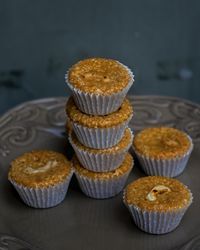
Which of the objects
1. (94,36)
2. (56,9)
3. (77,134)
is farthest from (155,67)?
(77,134)

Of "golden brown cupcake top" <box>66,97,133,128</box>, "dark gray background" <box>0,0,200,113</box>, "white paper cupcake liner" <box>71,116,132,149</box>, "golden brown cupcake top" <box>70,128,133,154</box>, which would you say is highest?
"golden brown cupcake top" <box>66,97,133,128</box>

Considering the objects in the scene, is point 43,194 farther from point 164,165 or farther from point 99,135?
point 164,165

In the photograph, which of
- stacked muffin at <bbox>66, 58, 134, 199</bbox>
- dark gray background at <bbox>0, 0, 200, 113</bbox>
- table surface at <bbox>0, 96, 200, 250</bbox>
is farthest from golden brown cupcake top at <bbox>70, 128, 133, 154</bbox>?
dark gray background at <bbox>0, 0, 200, 113</bbox>

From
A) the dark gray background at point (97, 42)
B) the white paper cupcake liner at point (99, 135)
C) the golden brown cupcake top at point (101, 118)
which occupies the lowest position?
the dark gray background at point (97, 42)

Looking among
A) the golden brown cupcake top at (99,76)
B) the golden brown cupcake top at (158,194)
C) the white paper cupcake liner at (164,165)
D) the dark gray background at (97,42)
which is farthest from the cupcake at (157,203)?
the dark gray background at (97,42)

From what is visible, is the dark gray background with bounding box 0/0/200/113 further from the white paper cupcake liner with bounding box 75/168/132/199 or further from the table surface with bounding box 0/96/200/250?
the white paper cupcake liner with bounding box 75/168/132/199

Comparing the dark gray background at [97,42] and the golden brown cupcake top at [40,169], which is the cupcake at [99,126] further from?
the dark gray background at [97,42]

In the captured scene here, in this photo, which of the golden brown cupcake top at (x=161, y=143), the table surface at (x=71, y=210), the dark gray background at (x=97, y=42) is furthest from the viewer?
the dark gray background at (x=97, y=42)
